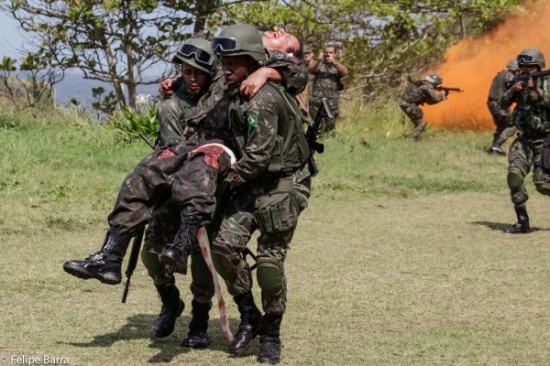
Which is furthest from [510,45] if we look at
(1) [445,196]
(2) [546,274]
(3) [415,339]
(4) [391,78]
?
(3) [415,339]

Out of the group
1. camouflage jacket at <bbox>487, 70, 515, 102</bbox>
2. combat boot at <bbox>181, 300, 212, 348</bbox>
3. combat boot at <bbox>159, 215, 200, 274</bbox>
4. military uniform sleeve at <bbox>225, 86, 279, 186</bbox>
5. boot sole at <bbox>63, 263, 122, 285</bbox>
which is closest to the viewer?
combat boot at <bbox>159, 215, 200, 274</bbox>

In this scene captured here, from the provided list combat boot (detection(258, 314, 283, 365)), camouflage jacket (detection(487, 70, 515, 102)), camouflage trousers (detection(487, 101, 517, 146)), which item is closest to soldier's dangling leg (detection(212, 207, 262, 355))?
combat boot (detection(258, 314, 283, 365))

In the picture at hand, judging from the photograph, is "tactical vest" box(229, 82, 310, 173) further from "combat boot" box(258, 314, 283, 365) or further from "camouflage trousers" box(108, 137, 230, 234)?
"combat boot" box(258, 314, 283, 365)

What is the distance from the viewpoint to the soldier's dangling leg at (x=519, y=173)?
11.3 meters

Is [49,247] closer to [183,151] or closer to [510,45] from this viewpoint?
[183,151]

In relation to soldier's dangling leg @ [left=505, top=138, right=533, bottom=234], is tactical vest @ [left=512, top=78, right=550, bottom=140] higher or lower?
higher

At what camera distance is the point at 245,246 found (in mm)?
5910

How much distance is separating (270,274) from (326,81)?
577 inches

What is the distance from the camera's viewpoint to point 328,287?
327 inches

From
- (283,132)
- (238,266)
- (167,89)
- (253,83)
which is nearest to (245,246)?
(238,266)

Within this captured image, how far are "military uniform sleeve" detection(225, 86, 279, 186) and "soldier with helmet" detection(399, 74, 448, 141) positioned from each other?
15755 mm

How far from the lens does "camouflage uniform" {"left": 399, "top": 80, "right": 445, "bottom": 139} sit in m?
21.3

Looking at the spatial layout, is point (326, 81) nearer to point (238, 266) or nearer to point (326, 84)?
point (326, 84)

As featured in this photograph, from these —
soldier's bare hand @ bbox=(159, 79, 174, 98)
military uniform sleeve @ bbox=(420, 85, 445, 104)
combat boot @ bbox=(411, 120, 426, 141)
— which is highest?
soldier's bare hand @ bbox=(159, 79, 174, 98)
